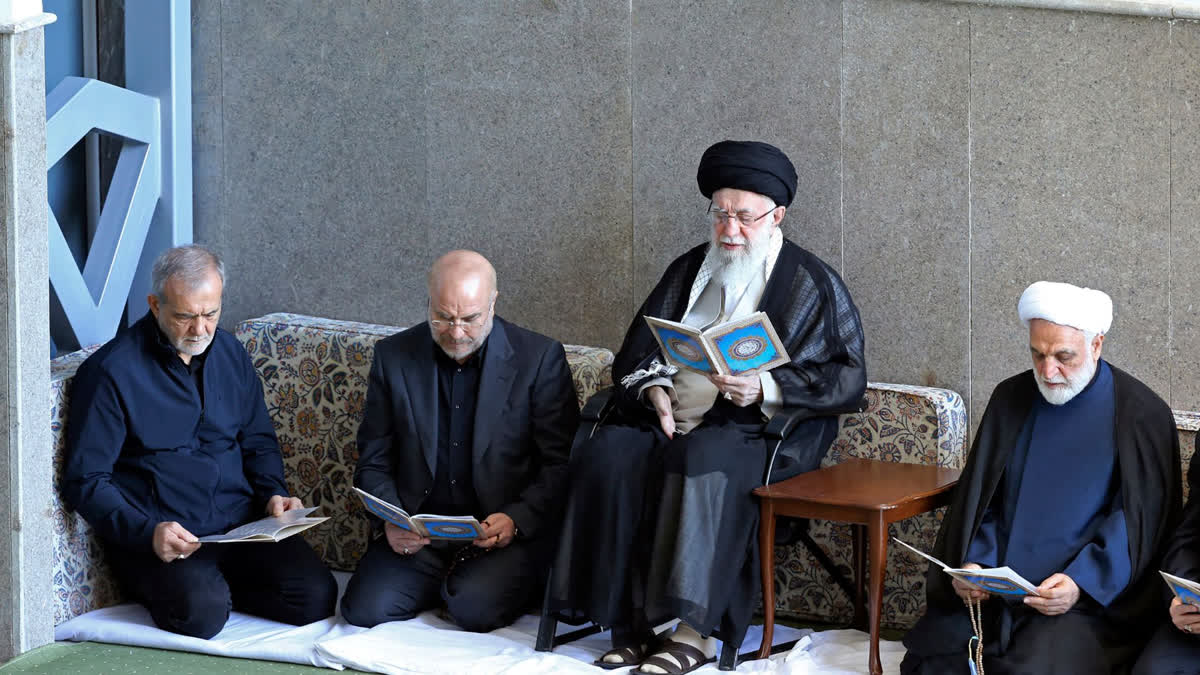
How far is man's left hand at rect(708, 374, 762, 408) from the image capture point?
191 inches

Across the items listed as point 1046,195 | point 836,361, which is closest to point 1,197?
point 836,361

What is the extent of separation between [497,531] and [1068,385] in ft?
6.26

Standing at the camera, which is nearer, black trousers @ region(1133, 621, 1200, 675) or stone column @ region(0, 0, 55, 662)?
black trousers @ region(1133, 621, 1200, 675)

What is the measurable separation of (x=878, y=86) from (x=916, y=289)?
0.73 meters

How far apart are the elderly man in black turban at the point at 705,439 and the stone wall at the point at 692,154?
47 centimetres

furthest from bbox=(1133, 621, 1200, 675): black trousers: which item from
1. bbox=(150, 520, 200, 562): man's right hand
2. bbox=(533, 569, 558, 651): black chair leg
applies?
bbox=(150, 520, 200, 562): man's right hand

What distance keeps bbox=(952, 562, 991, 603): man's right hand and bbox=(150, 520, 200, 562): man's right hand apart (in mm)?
2420

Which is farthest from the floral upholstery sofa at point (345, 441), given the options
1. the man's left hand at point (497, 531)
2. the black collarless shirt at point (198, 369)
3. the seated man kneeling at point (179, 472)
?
the man's left hand at point (497, 531)

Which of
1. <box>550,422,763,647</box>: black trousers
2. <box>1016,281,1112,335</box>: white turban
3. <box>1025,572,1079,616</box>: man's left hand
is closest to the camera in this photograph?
<box>1025,572,1079,616</box>: man's left hand

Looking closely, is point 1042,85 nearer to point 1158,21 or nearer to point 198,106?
point 1158,21

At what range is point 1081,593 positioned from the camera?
13.8 ft

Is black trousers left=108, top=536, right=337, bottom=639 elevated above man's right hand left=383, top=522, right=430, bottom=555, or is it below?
below

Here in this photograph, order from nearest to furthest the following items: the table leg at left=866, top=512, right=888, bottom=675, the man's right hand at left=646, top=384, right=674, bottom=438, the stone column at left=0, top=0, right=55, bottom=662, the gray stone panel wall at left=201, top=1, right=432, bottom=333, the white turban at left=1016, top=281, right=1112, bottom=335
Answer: the white turban at left=1016, top=281, right=1112, bottom=335 → the table leg at left=866, top=512, right=888, bottom=675 → the stone column at left=0, top=0, right=55, bottom=662 → the man's right hand at left=646, top=384, right=674, bottom=438 → the gray stone panel wall at left=201, top=1, right=432, bottom=333

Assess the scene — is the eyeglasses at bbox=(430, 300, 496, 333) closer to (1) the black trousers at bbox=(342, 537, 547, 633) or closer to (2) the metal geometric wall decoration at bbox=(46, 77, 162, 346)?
(1) the black trousers at bbox=(342, 537, 547, 633)
